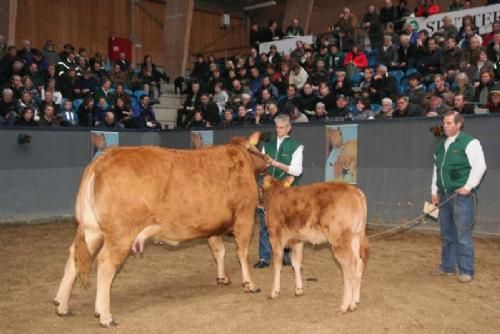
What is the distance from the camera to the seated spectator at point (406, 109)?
11.2 metres

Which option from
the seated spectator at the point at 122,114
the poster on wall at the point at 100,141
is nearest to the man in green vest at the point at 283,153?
the poster on wall at the point at 100,141

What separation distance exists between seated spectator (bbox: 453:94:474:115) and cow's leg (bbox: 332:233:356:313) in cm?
605

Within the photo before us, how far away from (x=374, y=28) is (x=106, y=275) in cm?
1413

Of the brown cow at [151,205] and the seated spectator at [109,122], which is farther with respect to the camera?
the seated spectator at [109,122]

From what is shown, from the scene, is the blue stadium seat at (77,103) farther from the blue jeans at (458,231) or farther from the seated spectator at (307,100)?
the blue jeans at (458,231)

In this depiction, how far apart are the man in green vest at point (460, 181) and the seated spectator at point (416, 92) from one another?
201 inches

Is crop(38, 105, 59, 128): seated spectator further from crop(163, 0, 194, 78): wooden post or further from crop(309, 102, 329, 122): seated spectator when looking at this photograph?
crop(163, 0, 194, 78): wooden post

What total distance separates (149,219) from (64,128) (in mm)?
8056

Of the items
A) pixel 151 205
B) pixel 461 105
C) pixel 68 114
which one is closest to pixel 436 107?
pixel 461 105

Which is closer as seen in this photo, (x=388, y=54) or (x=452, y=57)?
(x=452, y=57)

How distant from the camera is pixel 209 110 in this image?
50.8 feet

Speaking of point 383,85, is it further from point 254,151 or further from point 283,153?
point 254,151

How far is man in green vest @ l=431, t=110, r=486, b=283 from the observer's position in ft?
21.4

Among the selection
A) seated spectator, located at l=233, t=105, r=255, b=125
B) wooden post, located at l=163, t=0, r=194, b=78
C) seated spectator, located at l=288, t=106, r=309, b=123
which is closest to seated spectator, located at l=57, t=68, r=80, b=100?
seated spectator, located at l=233, t=105, r=255, b=125
